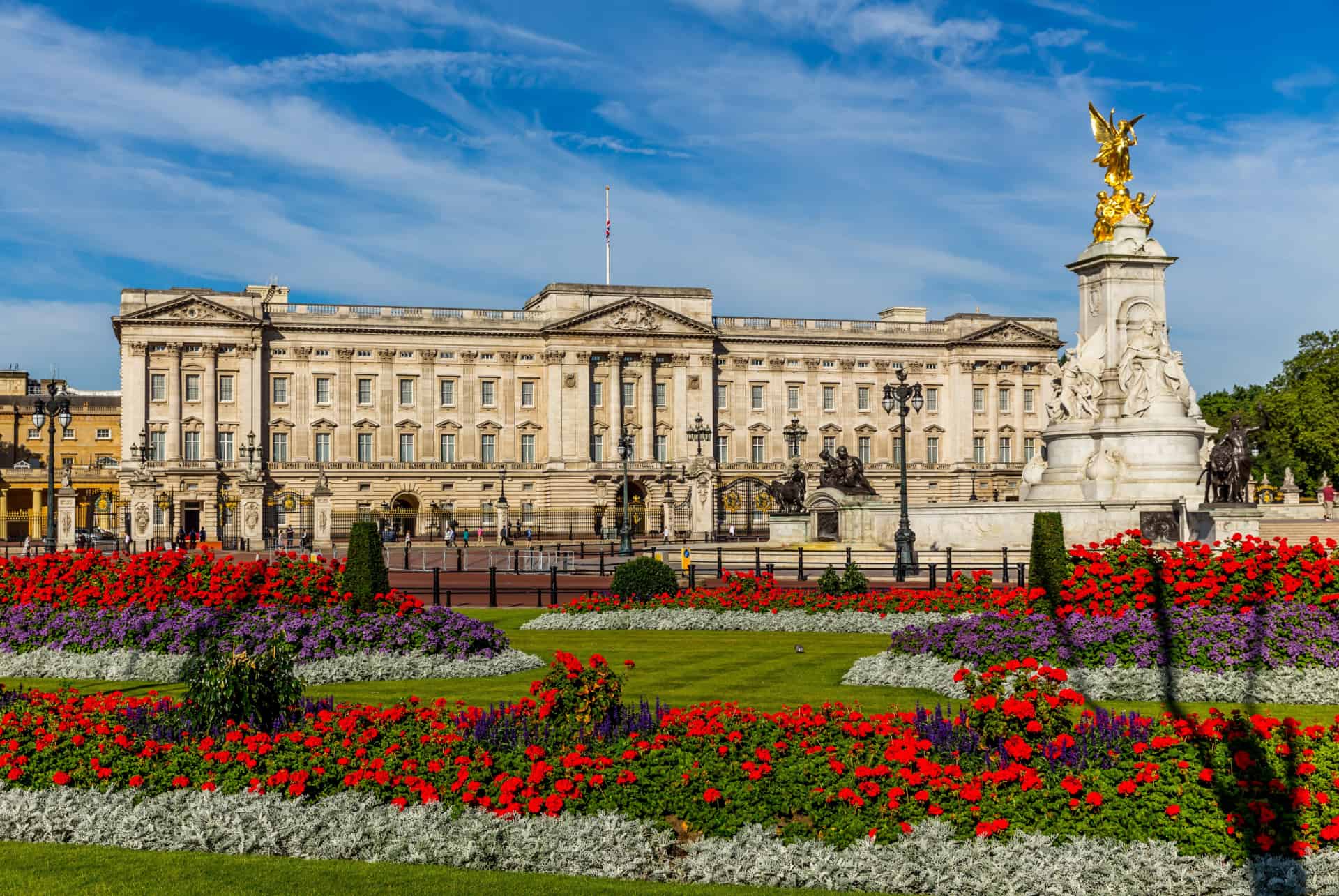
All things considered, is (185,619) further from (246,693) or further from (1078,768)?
(1078,768)

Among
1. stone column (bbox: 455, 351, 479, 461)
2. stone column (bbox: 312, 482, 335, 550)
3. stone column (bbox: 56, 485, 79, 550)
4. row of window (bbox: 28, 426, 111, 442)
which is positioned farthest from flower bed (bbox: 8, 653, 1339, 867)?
row of window (bbox: 28, 426, 111, 442)

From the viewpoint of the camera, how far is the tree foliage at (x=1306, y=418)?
7650cm

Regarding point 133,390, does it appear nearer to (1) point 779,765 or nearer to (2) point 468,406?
(2) point 468,406

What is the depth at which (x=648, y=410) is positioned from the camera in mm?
87500

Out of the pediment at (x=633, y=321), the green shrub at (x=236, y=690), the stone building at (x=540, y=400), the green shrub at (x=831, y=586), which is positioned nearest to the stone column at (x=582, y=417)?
the stone building at (x=540, y=400)

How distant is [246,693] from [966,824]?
19.0ft

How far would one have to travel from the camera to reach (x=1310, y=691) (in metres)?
14.1

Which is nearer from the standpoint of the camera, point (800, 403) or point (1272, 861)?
point (1272, 861)

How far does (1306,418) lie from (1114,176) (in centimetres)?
4770

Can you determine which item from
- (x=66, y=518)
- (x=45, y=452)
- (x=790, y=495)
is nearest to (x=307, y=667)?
(x=790, y=495)

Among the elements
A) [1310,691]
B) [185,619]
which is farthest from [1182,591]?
[185,619]

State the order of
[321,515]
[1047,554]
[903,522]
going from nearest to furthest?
[1047,554], [903,522], [321,515]

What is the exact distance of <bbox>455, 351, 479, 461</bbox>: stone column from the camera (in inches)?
3406

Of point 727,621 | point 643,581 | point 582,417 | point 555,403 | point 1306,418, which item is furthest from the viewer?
point 582,417
